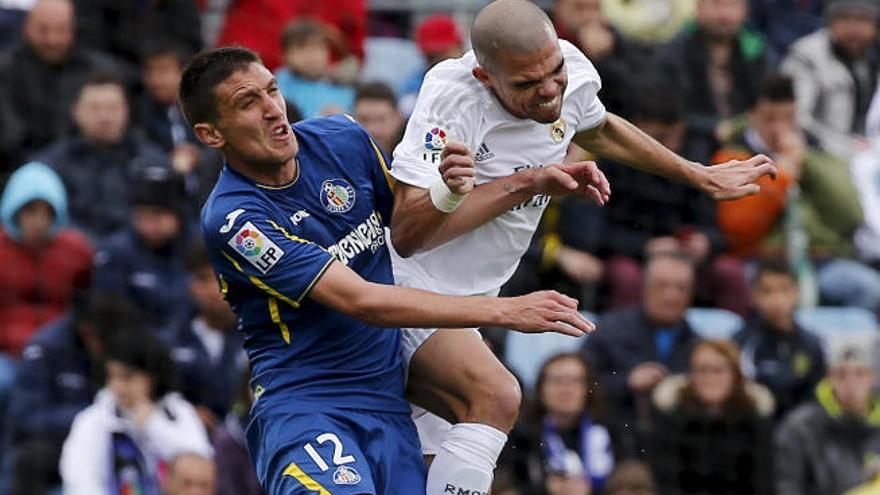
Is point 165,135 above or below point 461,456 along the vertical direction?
below

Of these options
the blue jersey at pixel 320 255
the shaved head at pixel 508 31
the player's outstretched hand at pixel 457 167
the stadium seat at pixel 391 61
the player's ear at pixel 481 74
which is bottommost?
the stadium seat at pixel 391 61

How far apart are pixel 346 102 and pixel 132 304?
69.3 inches

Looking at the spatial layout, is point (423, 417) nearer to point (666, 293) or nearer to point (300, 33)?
point (666, 293)

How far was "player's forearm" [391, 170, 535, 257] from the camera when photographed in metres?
6.80

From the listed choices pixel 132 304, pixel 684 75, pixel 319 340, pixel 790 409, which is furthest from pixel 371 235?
pixel 684 75

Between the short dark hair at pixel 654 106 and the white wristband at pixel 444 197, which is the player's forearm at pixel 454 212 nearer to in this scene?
the white wristband at pixel 444 197

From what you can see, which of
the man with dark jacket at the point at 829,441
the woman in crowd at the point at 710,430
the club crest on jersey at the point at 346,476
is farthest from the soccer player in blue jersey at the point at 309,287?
the man with dark jacket at the point at 829,441

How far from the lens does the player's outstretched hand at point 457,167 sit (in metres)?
6.52

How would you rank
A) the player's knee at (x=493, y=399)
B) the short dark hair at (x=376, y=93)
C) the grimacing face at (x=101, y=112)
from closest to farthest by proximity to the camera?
the player's knee at (x=493, y=399) → the grimacing face at (x=101, y=112) → the short dark hair at (x=376, y=93)

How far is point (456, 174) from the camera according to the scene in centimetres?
652

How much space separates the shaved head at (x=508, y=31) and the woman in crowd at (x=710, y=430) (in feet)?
13.9

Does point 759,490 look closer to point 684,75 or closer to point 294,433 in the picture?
point 684,75

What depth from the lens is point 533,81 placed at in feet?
22.1

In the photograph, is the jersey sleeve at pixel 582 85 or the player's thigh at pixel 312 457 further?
the jersey sleeve at pixel 582 85
